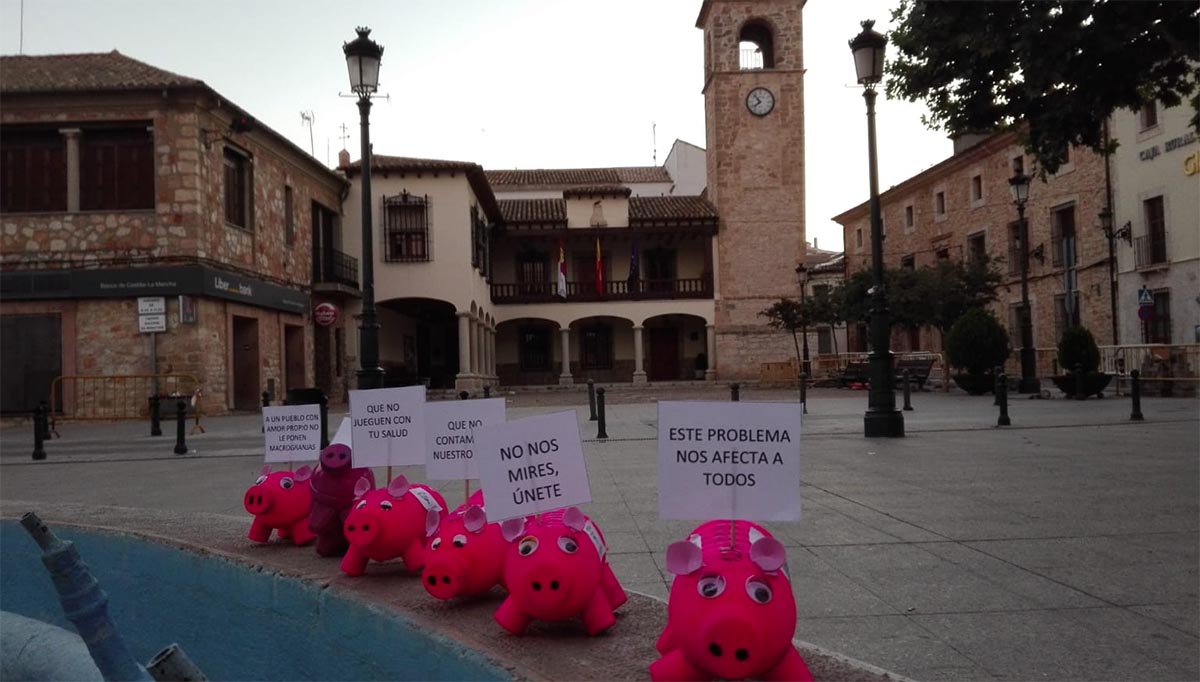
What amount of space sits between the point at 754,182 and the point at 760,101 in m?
3.50

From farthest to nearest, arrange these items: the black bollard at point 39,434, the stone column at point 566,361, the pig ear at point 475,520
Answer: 1. the stone column at point 566,361
2. the black bollard at point 39,434
3. the pig ear at point 475,520

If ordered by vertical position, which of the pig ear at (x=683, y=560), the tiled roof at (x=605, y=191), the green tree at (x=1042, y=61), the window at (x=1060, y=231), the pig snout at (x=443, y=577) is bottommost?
the pig snout at (x=443, y=577)

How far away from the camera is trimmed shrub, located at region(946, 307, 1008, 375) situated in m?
22.2

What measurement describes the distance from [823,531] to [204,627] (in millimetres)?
3793

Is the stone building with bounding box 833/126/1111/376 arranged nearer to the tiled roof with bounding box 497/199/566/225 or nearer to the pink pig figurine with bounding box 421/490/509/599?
the tiled roof with bounding box 497/199/566/225

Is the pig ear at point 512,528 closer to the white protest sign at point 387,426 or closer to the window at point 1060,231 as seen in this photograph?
the white protest sign at point 387,426

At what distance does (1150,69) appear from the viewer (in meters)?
8.42

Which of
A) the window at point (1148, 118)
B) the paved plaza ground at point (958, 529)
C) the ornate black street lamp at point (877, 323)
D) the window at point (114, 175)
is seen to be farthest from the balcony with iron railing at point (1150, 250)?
the window at point (114, 175)

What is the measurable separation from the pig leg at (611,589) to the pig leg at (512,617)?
1.07 feet

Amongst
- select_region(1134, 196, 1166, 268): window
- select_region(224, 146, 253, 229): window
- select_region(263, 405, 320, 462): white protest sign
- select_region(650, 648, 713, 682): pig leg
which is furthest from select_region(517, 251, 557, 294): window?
select_region(650, 648, 713, 682): pig leg

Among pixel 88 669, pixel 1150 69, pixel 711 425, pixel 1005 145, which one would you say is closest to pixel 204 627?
pixel 88 669

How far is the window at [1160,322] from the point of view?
25.6 meters

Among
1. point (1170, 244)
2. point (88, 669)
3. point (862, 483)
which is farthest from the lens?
point (1170, 244)

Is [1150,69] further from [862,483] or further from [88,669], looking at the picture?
[88,669]
